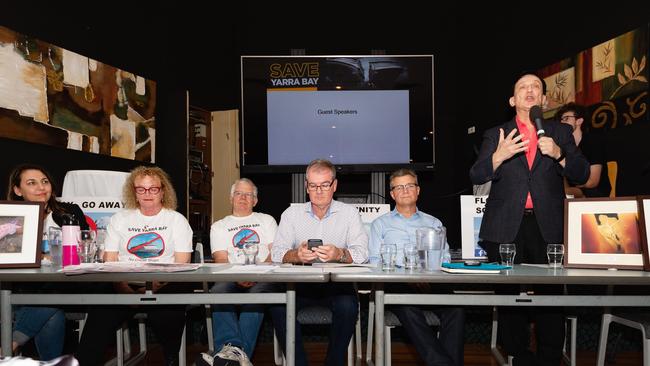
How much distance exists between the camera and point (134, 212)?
2.87m

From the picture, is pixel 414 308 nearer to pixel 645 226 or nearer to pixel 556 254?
pixel 556 254

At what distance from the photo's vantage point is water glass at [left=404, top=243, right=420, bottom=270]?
82.4 inches

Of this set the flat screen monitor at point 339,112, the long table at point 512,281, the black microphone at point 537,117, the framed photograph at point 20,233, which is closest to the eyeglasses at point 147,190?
the framed photograph at point 20,233

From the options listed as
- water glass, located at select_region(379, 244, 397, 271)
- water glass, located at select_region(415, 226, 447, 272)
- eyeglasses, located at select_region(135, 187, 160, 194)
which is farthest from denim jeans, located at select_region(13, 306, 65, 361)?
water glass, located at select_region(415, 226, 447, 272)

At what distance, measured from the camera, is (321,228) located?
277 cm

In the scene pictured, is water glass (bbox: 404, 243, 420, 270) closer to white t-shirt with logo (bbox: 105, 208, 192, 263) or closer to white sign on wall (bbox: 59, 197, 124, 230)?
white t-shirt with logo (bbox: 105, 208, 192, 263)

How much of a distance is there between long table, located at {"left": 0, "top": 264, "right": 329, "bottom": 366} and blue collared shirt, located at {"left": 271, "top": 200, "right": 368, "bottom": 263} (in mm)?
666

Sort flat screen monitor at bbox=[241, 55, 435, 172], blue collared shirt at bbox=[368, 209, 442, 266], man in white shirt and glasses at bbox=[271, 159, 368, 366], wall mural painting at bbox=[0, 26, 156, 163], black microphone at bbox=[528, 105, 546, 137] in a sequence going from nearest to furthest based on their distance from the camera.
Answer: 1. black microphone at bbox=[528, 105, 546, 137]
2. man in white shirt and glasses at bbox=[271, 159, 368, 366]
3. blue collared shirt at bbox=[368, 209, 442, 266]
4. wall mural painting at bbox=[0, 26, 156, 163]
5. flat screen monitor at bbox=[241, 55, 435, 172]

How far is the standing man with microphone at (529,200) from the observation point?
7.68 feet

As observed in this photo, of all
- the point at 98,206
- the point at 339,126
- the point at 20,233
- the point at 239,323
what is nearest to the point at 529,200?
the point at 239,323

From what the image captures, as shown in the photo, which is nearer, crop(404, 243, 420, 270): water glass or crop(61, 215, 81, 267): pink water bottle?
crop(404, 243, 420, 270): water glass

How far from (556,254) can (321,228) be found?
1.13m

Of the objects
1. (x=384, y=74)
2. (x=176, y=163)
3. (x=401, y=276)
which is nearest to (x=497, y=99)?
(x=384, y=74)

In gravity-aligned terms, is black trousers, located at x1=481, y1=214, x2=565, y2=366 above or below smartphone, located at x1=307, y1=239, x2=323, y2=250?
below
